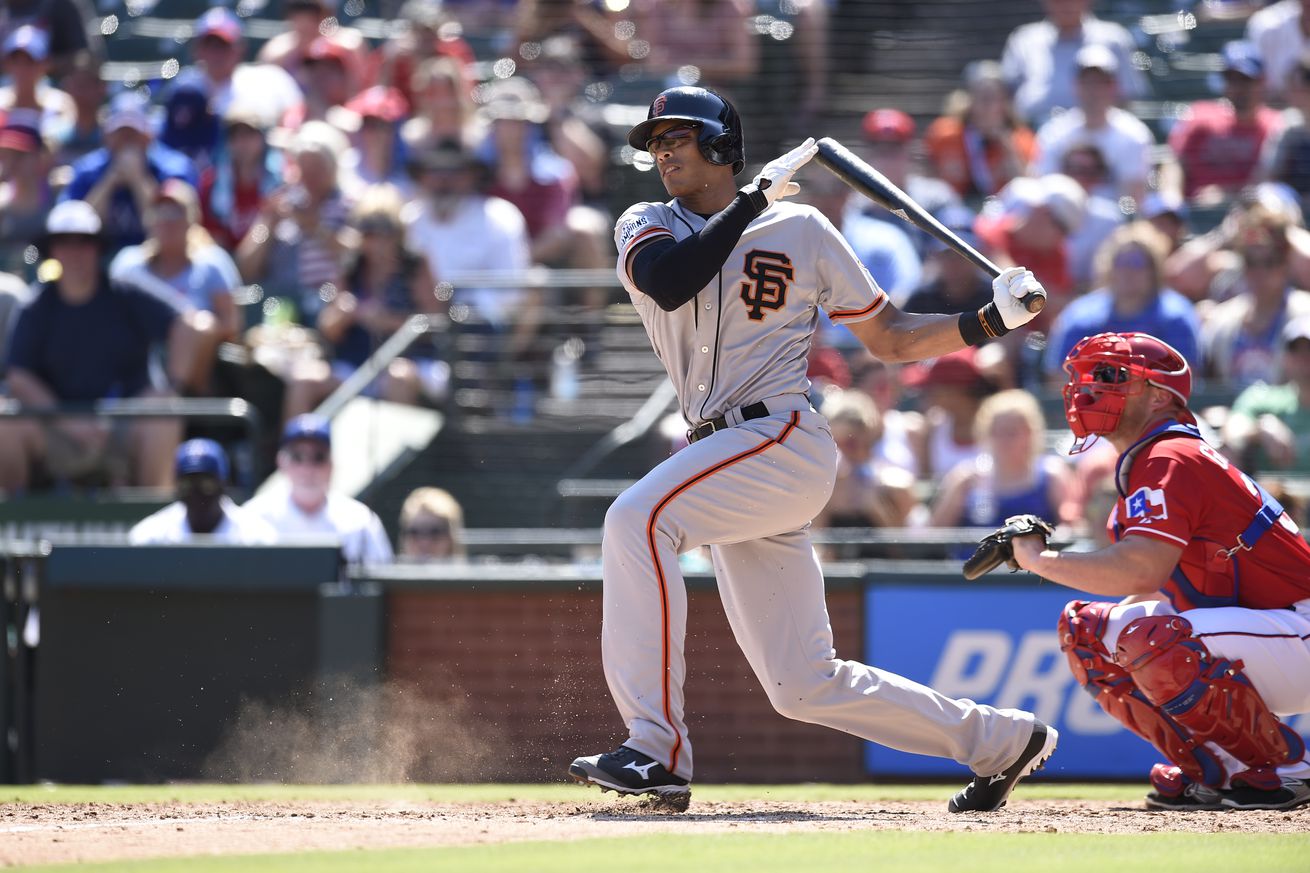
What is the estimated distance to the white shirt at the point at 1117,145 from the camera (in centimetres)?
1065

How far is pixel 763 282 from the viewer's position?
16.8 feet

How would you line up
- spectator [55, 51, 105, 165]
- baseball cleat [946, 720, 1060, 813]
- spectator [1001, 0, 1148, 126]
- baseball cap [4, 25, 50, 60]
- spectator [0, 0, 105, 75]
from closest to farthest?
baseball cleat [946, 720, 1060, 813], spectator [1001, 0, 1148, 126], spectator [55, 51, 105, 165], baseball cap [4, 25, 50, 60], spectator [0, 0, 105, 75]

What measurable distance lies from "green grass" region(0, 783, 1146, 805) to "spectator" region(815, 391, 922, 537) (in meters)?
1.47

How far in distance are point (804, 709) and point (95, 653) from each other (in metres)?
3.76

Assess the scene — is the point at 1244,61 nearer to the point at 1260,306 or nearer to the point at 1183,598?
the point at 1260,306

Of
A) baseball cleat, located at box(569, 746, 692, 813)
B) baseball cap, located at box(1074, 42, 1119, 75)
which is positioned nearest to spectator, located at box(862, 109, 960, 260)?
baseball cap, located at box(1074, 42, 1119, 75)

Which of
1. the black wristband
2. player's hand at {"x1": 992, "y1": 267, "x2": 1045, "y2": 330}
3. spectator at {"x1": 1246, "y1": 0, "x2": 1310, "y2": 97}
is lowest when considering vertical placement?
the black wristband

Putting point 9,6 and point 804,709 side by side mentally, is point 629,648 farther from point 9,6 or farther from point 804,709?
point 9,6

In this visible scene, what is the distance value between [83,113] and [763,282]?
8.72 m

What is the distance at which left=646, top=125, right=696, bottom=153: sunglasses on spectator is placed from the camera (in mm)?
5156

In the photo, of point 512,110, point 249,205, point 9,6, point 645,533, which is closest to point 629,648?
point 645,533

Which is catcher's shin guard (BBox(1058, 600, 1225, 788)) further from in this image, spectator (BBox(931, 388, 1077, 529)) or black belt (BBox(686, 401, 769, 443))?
spectator (BBox(931, 388, 1077, 529))

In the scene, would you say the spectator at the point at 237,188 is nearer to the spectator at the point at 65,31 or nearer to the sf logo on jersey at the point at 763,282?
the spectator at the point at 65,31

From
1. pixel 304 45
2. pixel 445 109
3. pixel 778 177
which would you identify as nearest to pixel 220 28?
pixel 304 45
